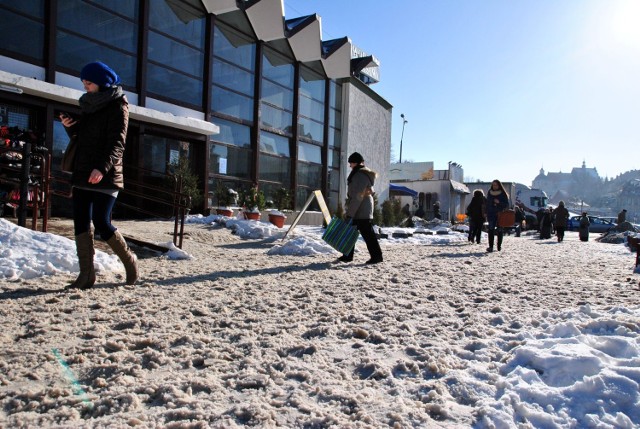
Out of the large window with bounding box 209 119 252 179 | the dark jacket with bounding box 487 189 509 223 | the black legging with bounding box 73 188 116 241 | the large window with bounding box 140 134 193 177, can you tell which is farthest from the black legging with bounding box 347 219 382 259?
the large window with bounding box 209 119 252 179

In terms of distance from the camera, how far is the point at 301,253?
7.44 m

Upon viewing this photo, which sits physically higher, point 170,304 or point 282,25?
point 282,25

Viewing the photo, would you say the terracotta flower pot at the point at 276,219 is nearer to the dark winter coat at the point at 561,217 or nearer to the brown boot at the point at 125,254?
the brown boot at the point at 125,254

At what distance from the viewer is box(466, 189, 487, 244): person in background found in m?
12.4

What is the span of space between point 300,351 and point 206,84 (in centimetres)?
1304

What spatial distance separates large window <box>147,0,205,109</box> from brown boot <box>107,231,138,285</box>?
9698mm

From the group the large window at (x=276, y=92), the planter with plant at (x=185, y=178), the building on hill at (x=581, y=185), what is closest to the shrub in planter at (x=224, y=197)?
the planter with plant at (x=185, y=178)

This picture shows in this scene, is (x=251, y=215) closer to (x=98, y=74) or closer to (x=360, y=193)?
(x=360, y=193)

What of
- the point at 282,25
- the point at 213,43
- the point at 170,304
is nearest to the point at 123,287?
the point at 170,304

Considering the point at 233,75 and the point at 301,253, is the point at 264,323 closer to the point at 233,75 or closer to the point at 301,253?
the point at 301,253

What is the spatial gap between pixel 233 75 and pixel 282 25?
2668 millimetres

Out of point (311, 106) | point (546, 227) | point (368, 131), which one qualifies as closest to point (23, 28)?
point (311, 106)

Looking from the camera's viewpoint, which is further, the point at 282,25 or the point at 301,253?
the point at 282,25

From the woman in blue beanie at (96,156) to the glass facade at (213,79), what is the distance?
7599 millimetres
